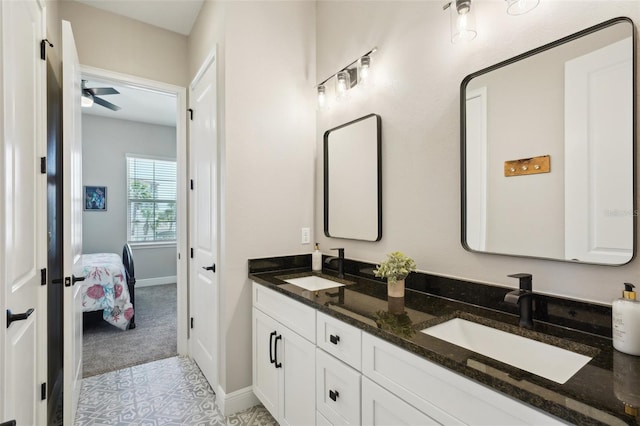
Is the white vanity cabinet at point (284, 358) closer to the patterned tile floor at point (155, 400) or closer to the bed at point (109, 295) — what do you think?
the patterned tile floor at point (155, 400)

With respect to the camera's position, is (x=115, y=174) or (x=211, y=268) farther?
(x=115, y=174)

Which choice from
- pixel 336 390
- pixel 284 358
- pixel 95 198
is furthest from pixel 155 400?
pixel 95 198

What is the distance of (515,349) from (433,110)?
1.12m

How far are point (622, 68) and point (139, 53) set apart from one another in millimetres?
3207

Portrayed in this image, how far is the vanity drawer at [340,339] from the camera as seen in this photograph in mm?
1300

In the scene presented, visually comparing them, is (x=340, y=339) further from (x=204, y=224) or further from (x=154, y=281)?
(x=154, y=281)

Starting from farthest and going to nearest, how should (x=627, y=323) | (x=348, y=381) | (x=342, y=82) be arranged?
1. (x=342, y=82)
2. (x=348, y=381)
3. (x=627, y=323)

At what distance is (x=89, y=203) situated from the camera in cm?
523

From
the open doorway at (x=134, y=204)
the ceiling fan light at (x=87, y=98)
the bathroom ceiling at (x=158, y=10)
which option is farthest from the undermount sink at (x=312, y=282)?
the ceiling fan light at (x=87, y=98)

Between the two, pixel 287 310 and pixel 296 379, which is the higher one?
pixel 287 310

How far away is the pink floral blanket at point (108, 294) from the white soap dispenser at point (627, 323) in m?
4.05

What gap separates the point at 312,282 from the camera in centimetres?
216

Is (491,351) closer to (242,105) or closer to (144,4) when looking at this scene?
(242,105)

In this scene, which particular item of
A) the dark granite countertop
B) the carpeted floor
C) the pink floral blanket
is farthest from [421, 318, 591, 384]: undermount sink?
the pink floral blanket
